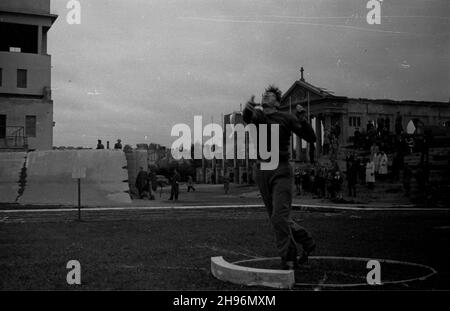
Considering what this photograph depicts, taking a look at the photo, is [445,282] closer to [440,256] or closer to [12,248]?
[440,256]

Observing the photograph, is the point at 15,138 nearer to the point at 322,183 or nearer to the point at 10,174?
the point at 10,174

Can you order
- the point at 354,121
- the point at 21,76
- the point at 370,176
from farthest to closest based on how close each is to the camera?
the point at 354,121, the point at 21,76, the point at 370,176

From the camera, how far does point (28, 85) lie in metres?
42.7

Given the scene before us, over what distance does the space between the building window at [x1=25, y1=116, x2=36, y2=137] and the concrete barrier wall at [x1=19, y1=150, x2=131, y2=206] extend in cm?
1998

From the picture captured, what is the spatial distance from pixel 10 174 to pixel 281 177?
1955cm

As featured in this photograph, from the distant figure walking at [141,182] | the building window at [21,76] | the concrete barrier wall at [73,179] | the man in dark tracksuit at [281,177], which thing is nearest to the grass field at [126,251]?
the man in dark tracksuit at [281,177]

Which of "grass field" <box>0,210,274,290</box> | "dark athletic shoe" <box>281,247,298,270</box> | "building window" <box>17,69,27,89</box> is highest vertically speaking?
"building window" <box>17,69,27,89</box>

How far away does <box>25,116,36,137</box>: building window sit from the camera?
139ft

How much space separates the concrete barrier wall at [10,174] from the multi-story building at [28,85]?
18987mm

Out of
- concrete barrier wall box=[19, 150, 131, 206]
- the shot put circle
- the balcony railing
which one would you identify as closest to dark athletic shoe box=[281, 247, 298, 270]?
the shot put circle

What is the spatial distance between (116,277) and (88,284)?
1.46 feet

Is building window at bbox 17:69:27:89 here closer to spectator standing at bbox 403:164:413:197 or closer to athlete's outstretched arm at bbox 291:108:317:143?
spectator standing at bbox 403:164:413:197

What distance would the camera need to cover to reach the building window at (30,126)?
139ft

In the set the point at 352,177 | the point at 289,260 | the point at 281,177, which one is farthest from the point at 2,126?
the point at 289,260
